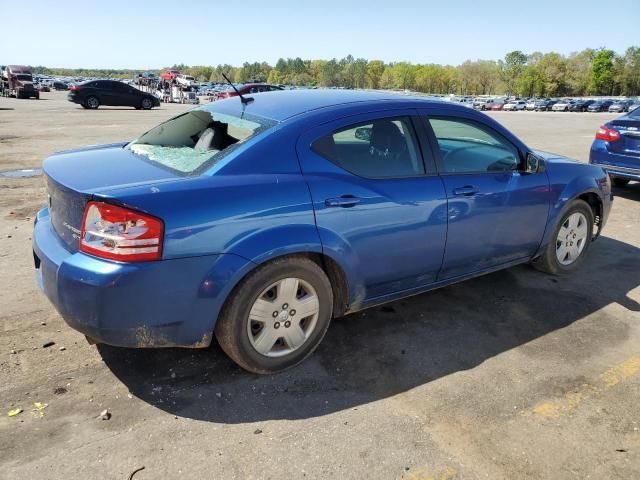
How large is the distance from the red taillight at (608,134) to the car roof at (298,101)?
5.55 m

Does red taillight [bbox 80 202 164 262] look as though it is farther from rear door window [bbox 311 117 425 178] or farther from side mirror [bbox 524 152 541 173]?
side mirror [bbox 524 152 541 173]

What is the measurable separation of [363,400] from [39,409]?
177 cm

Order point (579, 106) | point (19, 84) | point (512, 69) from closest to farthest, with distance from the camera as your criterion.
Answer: point (19, 84) → point (579, 106) → point (512, 69)

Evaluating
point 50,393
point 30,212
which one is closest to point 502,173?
point 50,393

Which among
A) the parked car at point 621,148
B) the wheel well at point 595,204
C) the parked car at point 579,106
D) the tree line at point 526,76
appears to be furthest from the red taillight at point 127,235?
the tree line at point 526,76

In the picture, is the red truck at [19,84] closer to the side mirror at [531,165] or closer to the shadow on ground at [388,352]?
the shadow on ground at [388,352]

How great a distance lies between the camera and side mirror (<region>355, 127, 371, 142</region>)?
3.38m

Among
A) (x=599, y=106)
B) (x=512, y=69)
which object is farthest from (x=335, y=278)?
(x=512, y=69)

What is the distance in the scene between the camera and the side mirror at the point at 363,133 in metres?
3.38

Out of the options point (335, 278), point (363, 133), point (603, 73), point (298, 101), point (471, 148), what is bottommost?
point (335, 278)

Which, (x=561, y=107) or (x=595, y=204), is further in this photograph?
(x=561, y=107)

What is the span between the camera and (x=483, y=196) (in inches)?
151

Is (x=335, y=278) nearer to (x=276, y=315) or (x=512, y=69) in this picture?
(x=276, y=315)

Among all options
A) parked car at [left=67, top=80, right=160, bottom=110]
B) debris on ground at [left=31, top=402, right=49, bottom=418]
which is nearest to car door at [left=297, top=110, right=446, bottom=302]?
debris on ground at [left=31, top=402, right=49, bottom=418]
